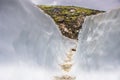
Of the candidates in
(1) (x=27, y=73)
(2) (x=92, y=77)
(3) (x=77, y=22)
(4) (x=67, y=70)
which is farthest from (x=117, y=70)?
(3) (x=77, y=22)

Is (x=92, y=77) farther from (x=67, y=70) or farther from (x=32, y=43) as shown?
(x=67, y=70)

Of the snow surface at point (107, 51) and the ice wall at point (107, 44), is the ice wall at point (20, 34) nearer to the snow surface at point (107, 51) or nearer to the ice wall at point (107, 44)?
the snow surface at point (107, 51)

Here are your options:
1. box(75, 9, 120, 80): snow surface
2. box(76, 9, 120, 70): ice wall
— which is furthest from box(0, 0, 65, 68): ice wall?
box(76, 9, 120, 70): ice wall

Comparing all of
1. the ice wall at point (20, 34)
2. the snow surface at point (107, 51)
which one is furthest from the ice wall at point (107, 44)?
the ice wall at point (20, 34)

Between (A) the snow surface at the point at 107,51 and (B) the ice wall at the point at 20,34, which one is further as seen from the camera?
(A) the snow surface at the point at 107,51

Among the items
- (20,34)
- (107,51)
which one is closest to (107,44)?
(107,51)

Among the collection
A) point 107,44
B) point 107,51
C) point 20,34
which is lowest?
point 107,51

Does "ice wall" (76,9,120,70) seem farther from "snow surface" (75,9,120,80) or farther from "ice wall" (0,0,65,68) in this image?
"ice wall" (0,0,65,68)

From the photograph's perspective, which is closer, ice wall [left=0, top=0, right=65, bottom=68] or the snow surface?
ice wall [left=0, top=0, right=65, bottom=68]

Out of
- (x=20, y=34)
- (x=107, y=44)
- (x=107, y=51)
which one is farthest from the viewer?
(x=107, y=44)

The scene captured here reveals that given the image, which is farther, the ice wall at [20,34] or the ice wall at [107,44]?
the ice wall at [107,44]

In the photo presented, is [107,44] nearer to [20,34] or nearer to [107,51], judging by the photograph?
[107,51]
